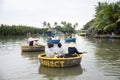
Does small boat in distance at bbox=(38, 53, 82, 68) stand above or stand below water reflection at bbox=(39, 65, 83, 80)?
above

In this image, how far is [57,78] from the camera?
10266 millimetres

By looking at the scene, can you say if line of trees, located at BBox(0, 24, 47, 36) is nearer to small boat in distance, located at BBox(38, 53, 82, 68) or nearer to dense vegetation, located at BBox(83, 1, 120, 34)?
dense vegetation, located at BBox(83, 1, 120, 34)

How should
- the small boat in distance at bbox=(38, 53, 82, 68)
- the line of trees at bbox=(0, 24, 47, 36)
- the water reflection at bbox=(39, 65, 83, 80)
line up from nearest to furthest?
the water reflection at bbox=(39, 65, 83, 80)
the small boat in distance at bbox=(38, 53, 82, 68)
the line of trees at bbox=(0, 24, 47, 36)

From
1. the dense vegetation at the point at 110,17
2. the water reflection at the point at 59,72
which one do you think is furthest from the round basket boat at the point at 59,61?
the dense vegetation at the point at 110,17

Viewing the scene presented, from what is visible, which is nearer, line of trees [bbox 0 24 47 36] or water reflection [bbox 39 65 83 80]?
water reflection [bbox 39 65 83 80]

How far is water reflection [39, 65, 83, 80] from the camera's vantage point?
1084cm

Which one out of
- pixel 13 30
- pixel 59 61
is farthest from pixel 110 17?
pixel 13 30

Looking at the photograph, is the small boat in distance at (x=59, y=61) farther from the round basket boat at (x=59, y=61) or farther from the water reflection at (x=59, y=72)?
the water reflection at (x=59, y=72)

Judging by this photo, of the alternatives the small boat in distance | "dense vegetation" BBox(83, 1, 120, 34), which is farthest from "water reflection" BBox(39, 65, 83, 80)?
"dense vegetation" BBox(83, 1, 120, 34)

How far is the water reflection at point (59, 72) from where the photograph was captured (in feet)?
35.6

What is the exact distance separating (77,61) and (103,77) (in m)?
2.73

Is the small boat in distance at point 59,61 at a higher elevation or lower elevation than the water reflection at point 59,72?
higher

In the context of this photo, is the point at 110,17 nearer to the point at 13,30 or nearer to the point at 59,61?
the point at 59,61

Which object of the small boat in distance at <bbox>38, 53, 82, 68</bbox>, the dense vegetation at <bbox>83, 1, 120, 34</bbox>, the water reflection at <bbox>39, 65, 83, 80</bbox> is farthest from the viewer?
the dense vegetation at <bbox>83, 1, 120, 34</bbox>
